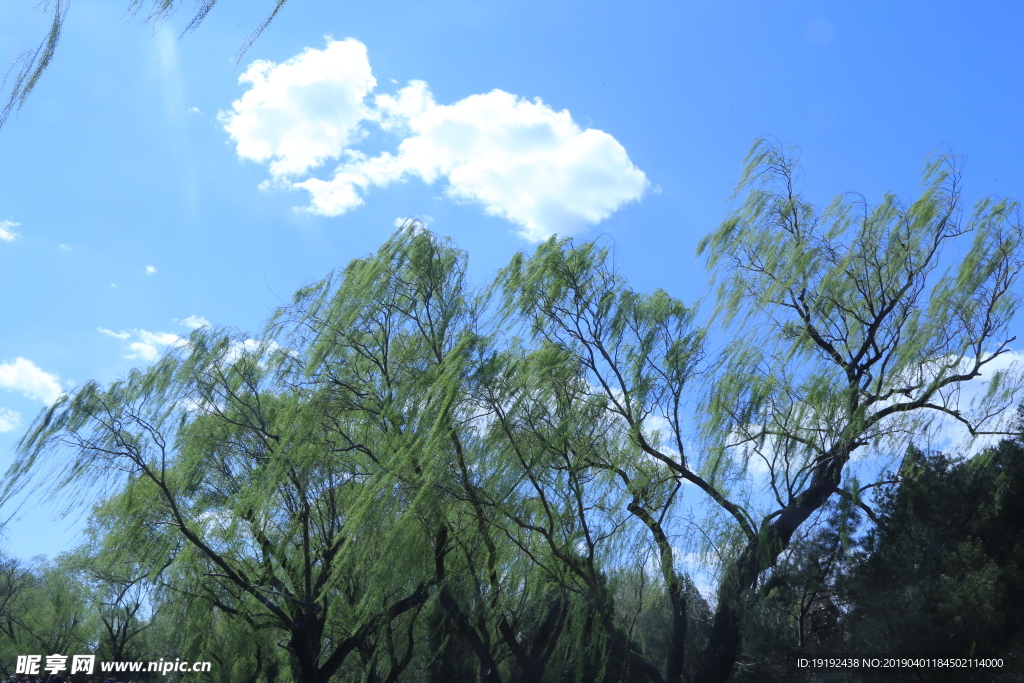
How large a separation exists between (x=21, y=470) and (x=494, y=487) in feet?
17.8

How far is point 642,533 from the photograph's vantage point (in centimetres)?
802

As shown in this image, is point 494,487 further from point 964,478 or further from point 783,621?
point 964,478

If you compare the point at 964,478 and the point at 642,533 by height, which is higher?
the point at 964,478

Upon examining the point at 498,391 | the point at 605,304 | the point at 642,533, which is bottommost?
the point at 642,533

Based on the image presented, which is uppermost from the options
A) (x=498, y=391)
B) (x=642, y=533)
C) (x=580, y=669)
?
(x=498, y=391)

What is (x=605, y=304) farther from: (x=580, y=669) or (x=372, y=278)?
(x=580, y=669)

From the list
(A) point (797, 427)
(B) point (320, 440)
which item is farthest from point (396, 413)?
(A) point (797, 427)

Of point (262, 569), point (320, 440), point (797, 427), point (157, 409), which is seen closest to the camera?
point (797, 427)

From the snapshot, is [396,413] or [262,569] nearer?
[396,413]

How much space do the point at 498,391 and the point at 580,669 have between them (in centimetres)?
319

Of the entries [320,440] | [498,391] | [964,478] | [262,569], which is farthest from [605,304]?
[262,569]

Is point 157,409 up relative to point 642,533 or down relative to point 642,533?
up

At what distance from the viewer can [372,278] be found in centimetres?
856

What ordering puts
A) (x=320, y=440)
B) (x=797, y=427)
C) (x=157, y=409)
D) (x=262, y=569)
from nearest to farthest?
(x=797, y=427)
(x=320, y=440)
(x=157, y=409)
(x=262, y=569)
